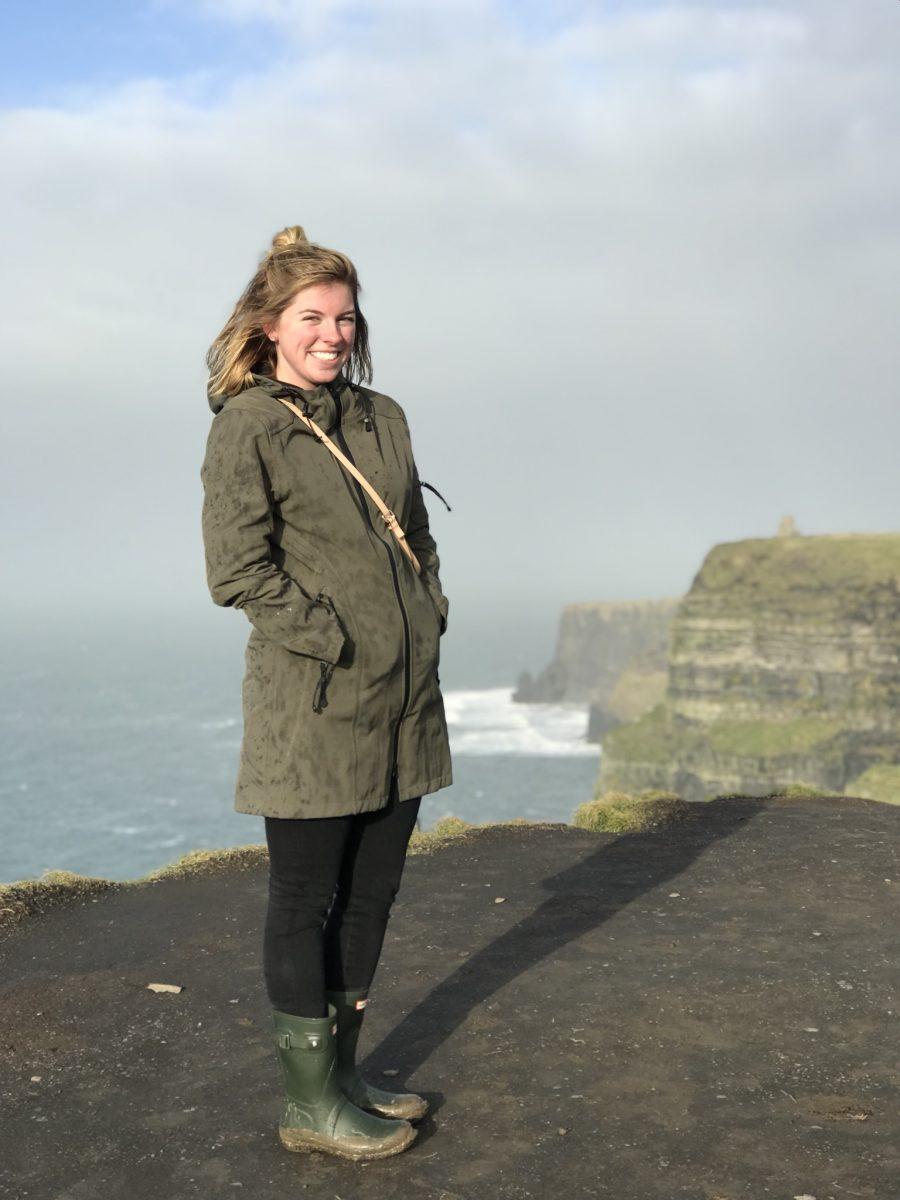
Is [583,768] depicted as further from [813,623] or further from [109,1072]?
[109,1072]

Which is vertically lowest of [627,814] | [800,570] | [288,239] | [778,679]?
[778,679]

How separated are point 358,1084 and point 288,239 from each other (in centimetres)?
271

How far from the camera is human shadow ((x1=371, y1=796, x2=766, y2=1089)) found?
5.00m

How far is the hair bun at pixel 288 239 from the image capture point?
3756mm

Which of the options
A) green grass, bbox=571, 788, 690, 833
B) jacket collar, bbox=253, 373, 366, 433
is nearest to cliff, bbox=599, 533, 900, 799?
green grass, bbox=571, 788, 690, 833

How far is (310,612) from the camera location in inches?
140

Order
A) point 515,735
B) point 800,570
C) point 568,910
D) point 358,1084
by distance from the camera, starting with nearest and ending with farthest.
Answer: point 358,1084 → point 568,910 → point 800,570 → point 515,735

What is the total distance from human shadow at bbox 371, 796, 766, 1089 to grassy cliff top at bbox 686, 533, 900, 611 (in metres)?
114

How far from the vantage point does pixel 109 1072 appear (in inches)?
187

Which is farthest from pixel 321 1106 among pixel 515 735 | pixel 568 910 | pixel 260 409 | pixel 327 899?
pixel 515 735

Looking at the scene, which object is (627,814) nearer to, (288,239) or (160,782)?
(288,239)

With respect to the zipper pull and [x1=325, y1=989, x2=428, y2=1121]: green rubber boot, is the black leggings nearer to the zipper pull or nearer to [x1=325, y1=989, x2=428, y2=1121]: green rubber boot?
[x1=325, y1=989, x2=428, y2=1121]: green rubber boot

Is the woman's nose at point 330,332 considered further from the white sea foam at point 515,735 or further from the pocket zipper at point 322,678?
the white sea foam at point 515,735

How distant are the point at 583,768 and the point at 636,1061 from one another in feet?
496
